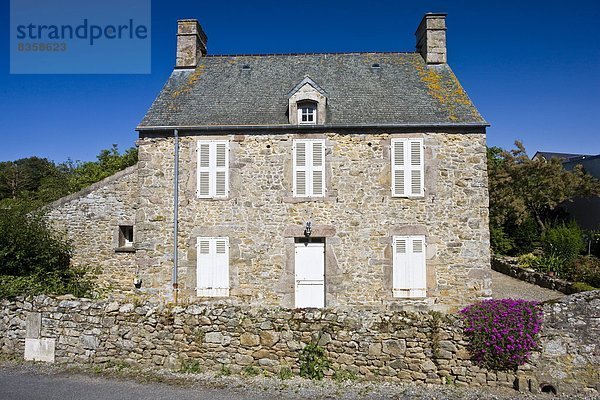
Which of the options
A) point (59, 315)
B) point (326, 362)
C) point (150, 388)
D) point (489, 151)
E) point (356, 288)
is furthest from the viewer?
point (489, 151)

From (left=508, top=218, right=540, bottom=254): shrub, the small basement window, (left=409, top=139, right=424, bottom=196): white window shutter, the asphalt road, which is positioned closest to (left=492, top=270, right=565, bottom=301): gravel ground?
(left=409, top=139, right=424, bottom=196): white window shutter

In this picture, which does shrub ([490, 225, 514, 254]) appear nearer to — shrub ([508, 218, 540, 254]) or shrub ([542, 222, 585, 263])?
shrub ([508, 218, 540, 254])

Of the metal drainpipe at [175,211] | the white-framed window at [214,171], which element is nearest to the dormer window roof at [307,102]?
the white-framed window at [214,171]

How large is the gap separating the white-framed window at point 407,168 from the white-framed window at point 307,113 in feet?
8.11

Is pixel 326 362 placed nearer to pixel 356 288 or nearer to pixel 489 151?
pixel 356 288

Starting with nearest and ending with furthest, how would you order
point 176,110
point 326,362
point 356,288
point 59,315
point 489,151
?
point 326,362 → point 59,315 → point 356,288 → point 176,110 → point 489,151

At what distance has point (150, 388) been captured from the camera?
6977mm

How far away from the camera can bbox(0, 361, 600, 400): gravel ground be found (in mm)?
6734

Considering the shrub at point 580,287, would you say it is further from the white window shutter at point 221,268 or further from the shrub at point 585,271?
the white window shutter at point 221,268

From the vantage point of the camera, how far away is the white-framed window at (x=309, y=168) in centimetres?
1284

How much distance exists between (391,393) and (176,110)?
33.8 ft

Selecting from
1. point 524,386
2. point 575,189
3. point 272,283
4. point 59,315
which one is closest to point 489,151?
point 575,189

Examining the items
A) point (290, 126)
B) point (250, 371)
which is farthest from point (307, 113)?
point (250, 371)

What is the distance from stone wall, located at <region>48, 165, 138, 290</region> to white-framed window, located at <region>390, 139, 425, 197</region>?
314 inches
